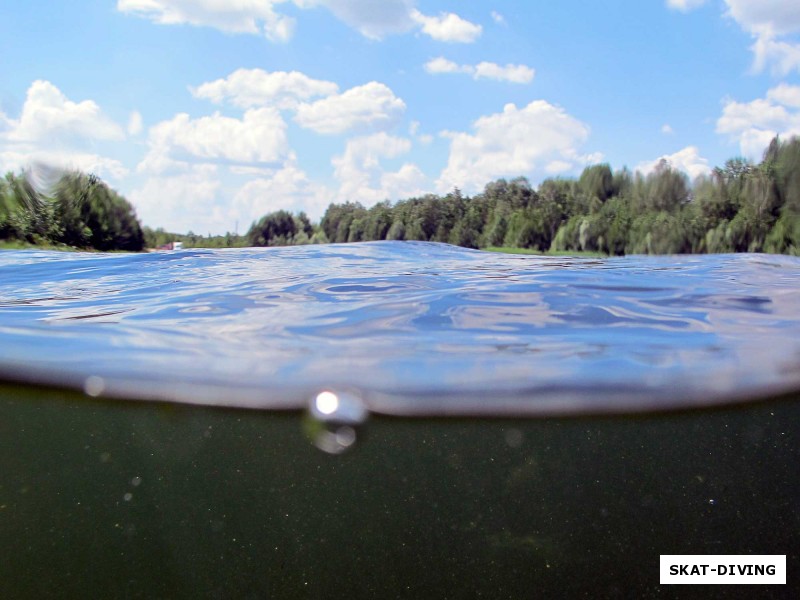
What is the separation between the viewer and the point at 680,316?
6797 millimetres

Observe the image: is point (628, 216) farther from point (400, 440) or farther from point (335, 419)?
point (335, 419)

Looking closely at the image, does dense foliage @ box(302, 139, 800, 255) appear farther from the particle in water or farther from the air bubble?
the air bubble

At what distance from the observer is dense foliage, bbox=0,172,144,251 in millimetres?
11992

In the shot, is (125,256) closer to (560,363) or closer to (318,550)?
(318,550)

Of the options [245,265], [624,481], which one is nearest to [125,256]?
[245,265]

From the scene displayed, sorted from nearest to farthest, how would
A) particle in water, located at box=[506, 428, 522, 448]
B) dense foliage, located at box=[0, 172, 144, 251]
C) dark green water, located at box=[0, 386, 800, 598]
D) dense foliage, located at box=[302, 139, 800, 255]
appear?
dark green water, located at box=[0, 386, 800, 598] → particle in water, located at box=[506, 428, 522, 448] → dense foliage, located at box=[0, 172, 144, 251] → dense foliage, located at box=[302, 139, 800, 255]

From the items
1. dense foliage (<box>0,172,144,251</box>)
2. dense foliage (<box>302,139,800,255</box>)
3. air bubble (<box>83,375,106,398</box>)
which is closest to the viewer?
air bubble (<box>83,375,106,398</box>)

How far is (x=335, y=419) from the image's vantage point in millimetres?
7008

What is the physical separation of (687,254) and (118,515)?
11.6m

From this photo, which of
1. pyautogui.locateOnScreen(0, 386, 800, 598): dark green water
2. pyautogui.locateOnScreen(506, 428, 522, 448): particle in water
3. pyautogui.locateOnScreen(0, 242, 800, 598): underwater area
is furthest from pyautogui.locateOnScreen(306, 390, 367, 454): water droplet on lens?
pyautogui.locateOnScreen(506, 428, 522, 448): particle in water

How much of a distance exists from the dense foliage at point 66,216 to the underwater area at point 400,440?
483 cm

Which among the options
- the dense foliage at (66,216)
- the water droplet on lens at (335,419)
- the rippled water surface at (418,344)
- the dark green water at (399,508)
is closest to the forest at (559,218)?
the dense foliage at (66,216)

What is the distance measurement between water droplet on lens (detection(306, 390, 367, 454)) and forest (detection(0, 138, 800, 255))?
250 inches

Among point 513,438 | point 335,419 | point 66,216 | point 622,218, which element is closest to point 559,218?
point 622,218
